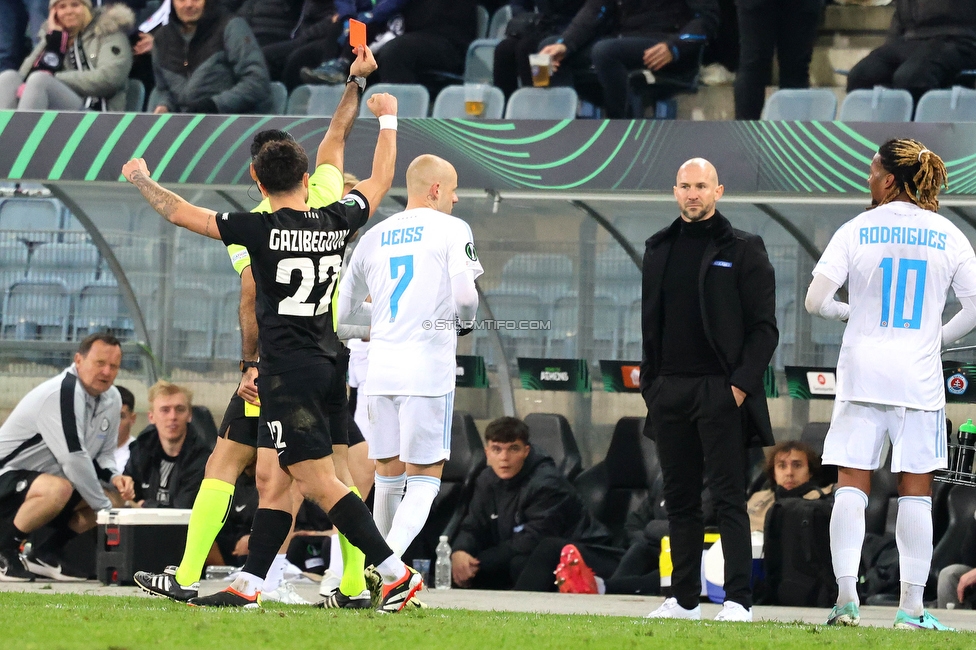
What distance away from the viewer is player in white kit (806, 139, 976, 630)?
18.8ft

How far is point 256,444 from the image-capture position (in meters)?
5.94

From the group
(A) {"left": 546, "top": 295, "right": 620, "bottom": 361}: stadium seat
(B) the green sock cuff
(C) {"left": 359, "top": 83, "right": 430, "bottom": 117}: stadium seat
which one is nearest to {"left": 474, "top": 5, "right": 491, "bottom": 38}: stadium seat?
(C) {"left": 359, "top": 83, "right": 430, "bottom": 117}: stadium seat

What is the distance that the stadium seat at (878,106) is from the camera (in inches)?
370

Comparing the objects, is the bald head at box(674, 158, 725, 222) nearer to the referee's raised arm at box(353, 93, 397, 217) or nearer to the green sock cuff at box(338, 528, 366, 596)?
the referee's raised arm at box(353, 93, 397, 217)

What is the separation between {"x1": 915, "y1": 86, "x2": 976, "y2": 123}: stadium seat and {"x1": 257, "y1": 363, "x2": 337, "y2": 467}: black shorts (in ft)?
17.3

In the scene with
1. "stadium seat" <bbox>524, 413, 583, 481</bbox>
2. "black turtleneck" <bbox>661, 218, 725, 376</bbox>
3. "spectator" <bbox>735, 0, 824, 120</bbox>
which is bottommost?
Result: "stadium seat" <bbox>524, 413, 583, 481</bbox>

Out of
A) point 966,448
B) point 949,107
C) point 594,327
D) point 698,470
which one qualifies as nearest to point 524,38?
point 594,327

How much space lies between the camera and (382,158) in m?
5.88

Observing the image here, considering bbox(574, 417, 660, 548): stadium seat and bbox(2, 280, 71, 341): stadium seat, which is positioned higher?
bbox(2, 280, 71, 341): stadium seat

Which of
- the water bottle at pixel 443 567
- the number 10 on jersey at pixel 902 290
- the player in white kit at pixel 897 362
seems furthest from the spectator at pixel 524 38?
the number 10 on jersey at pixel 902 290

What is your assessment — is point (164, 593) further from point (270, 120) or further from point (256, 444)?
point (270, 120)

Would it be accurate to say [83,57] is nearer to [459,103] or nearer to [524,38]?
[459,103]

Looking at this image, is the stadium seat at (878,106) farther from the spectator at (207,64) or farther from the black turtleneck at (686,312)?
the spectator at (207,64)

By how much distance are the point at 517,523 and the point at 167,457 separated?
2.19 metres
